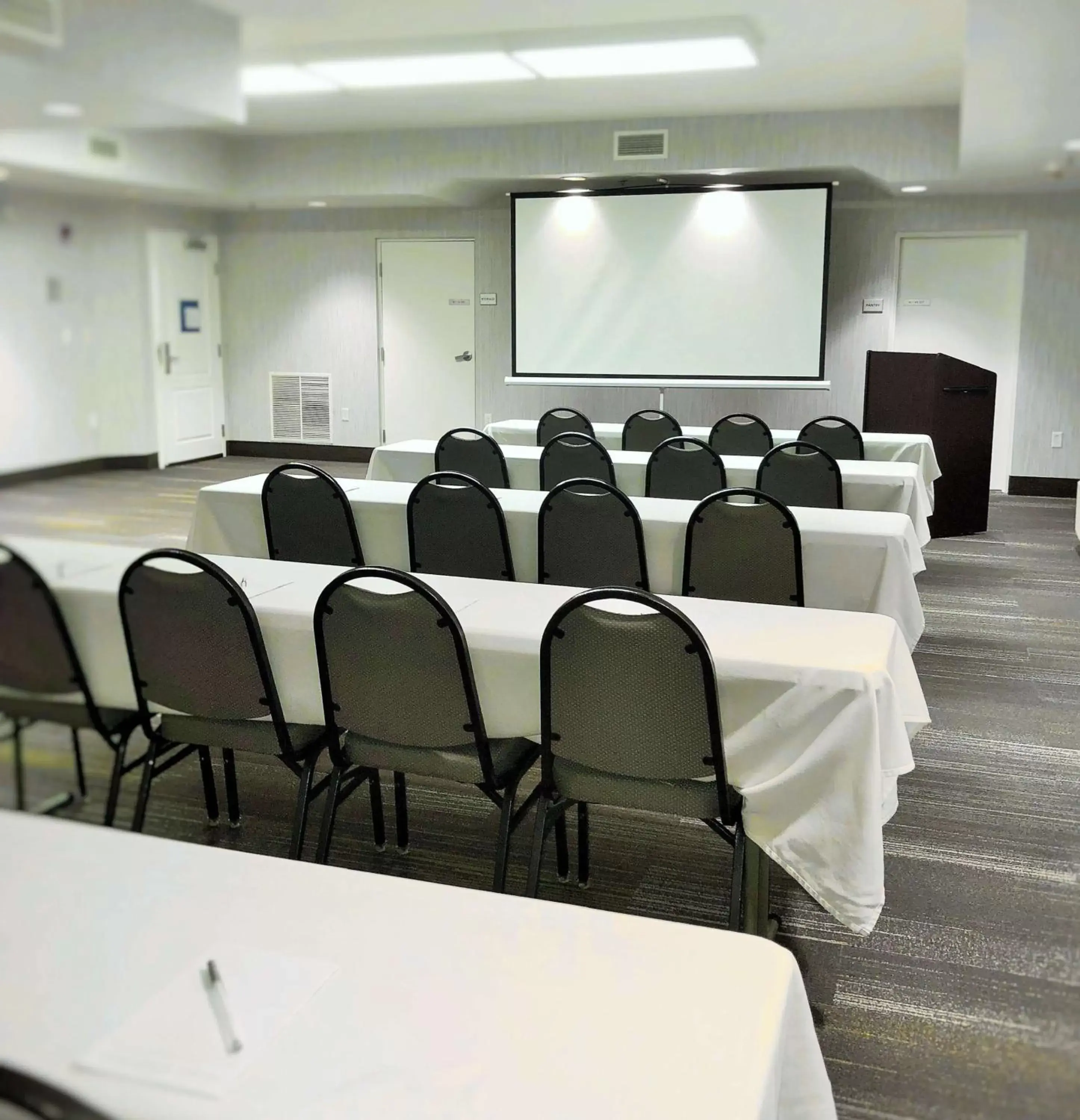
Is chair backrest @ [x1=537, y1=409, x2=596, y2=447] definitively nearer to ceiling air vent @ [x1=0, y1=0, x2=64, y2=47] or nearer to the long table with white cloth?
the long table with white cloth

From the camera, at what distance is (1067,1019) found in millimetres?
2529

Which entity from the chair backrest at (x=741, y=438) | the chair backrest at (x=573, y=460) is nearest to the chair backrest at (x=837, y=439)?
the chair backrest at (x=741, y=438)

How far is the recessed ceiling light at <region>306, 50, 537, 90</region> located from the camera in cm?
130

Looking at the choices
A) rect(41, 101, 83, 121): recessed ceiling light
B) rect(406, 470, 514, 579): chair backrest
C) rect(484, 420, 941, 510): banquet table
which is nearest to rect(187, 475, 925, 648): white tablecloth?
rect(406, 470, 514, 579): chair backrest

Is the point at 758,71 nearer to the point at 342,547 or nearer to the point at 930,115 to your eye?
the point at 930,115

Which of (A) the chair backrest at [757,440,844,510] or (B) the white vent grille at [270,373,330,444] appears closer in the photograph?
(B) the white vent grille at [270,373,330,444]

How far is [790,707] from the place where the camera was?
8.55 ft

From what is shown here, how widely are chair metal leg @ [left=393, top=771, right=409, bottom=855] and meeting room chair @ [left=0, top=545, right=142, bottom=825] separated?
1729 millimetres

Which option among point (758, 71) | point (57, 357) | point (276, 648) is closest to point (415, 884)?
point (57, 357)

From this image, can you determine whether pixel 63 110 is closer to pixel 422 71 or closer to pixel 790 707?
pixel 422 71

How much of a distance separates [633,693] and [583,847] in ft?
2.48

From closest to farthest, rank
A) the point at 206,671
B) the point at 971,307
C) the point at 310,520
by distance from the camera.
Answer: the point at 206,671 → the point at 310,520 → the point at 971,307

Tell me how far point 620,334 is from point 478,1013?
9397mm

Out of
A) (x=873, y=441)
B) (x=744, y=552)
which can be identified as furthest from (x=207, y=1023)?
(x=873, y=441)
